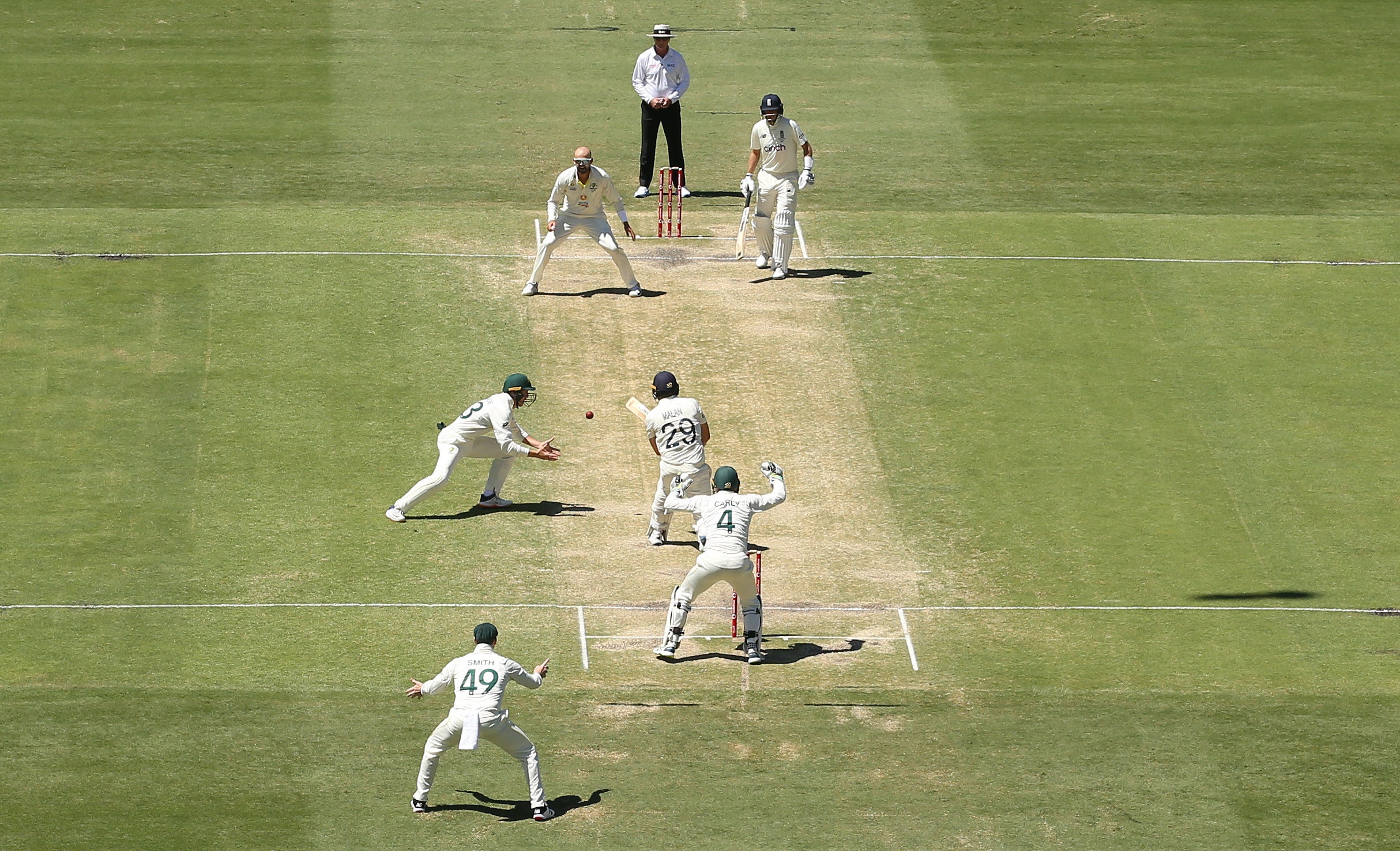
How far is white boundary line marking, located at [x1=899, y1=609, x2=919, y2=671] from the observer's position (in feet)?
79.8

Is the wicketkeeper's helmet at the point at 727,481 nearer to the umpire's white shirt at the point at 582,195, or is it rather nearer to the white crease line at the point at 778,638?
the white crease line at the point at 778,638

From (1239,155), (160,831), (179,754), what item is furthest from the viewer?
(1239,155)

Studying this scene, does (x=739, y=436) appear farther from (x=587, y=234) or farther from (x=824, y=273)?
(x=824, y=273)

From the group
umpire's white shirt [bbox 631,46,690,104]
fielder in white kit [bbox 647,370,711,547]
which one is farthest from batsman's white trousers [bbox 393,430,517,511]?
umpire's white shirt [bbox 631,46,690,104]

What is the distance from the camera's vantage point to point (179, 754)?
22.1 meters

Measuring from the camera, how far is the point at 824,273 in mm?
33969

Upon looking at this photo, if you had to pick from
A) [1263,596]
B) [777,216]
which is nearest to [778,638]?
[1263,596]

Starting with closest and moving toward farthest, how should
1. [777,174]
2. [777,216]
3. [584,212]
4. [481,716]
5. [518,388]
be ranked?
[481,716] < [518,388] < [584,212] < [777,174] < [777,216]

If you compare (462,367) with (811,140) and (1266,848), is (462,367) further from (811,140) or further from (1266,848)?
(1266,848)

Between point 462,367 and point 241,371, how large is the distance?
10.3 ft

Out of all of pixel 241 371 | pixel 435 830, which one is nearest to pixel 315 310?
pixel 241 371

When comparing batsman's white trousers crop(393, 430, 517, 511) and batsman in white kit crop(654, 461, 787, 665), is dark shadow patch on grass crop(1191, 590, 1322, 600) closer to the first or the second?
batsman in white kit crop(654, 461, 787, 665)

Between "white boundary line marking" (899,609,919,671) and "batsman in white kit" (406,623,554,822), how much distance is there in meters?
5.10

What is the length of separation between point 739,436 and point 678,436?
3649 mm
